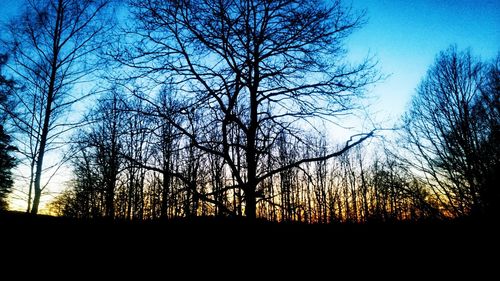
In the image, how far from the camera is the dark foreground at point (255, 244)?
267 cm

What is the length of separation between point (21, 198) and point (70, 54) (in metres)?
8.02

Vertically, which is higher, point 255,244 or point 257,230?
point 257,230

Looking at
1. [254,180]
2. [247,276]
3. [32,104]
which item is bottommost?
[247,276]

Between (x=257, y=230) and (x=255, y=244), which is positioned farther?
(x=257, y=230)

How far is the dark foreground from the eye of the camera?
105 inches

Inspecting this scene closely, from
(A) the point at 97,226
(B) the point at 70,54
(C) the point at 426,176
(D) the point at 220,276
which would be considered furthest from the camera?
(C) the point at 426,176

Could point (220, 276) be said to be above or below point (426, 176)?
below

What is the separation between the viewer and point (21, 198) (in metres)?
11.9

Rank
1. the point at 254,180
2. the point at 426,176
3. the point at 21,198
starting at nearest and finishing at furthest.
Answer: the point at 254,180
the point at 426,176
the point at 21,198

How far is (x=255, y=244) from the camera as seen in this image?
3197mm

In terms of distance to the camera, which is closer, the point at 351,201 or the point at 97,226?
the point at 97,226

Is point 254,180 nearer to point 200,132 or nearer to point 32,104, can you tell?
point 200,132

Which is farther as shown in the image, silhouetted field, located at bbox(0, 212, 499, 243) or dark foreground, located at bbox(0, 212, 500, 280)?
silhouetted field, located at bbox(0, 212, 499, 243)

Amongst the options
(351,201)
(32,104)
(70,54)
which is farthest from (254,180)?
(351,201)
